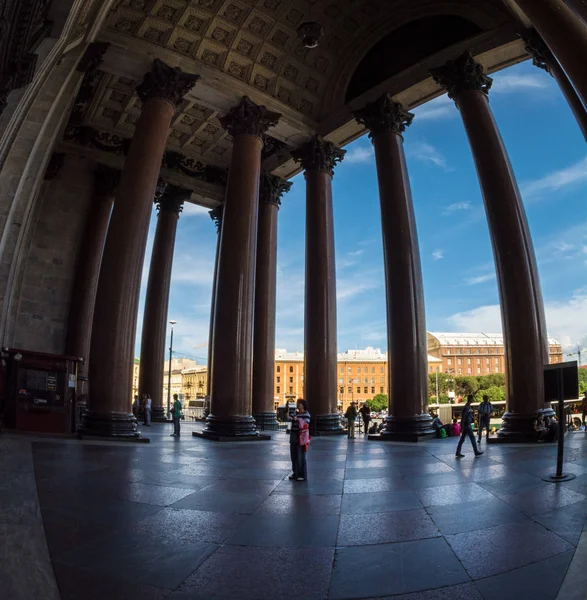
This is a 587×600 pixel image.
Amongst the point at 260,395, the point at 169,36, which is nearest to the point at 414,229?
the point at 260,395

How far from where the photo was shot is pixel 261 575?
387 centimetres

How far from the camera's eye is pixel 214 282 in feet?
101

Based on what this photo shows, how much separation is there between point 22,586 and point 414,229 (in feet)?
57.0

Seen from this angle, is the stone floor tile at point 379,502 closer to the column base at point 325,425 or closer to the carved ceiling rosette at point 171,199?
the column base at point 325,425

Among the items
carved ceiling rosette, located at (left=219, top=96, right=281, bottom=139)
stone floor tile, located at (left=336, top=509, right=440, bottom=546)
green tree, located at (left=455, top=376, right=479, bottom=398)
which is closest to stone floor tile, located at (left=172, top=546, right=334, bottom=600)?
stone floor tile, located at (left=336, top=509, right=440, bottom=546)

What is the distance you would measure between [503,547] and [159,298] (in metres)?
24.8

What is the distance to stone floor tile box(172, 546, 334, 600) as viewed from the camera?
3525 millimetres

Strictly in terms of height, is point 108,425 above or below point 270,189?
below

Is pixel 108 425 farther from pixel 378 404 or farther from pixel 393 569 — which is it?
pixel 378 404

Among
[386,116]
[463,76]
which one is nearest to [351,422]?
[386,116]

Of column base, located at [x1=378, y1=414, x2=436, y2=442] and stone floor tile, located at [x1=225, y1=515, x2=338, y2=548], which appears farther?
column base, located at [x1=378, y1=414, x2=436, y2=442]

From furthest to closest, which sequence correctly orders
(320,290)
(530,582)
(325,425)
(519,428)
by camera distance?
1. (320,290)
2. (325,425)
3. (519,428)
4. (530,582)

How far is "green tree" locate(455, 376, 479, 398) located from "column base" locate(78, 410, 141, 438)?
98.3 m

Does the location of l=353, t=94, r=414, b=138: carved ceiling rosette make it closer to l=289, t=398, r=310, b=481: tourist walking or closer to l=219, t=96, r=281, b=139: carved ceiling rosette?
l=219, t=96, r=281, b=139: carved ceiling rosette
